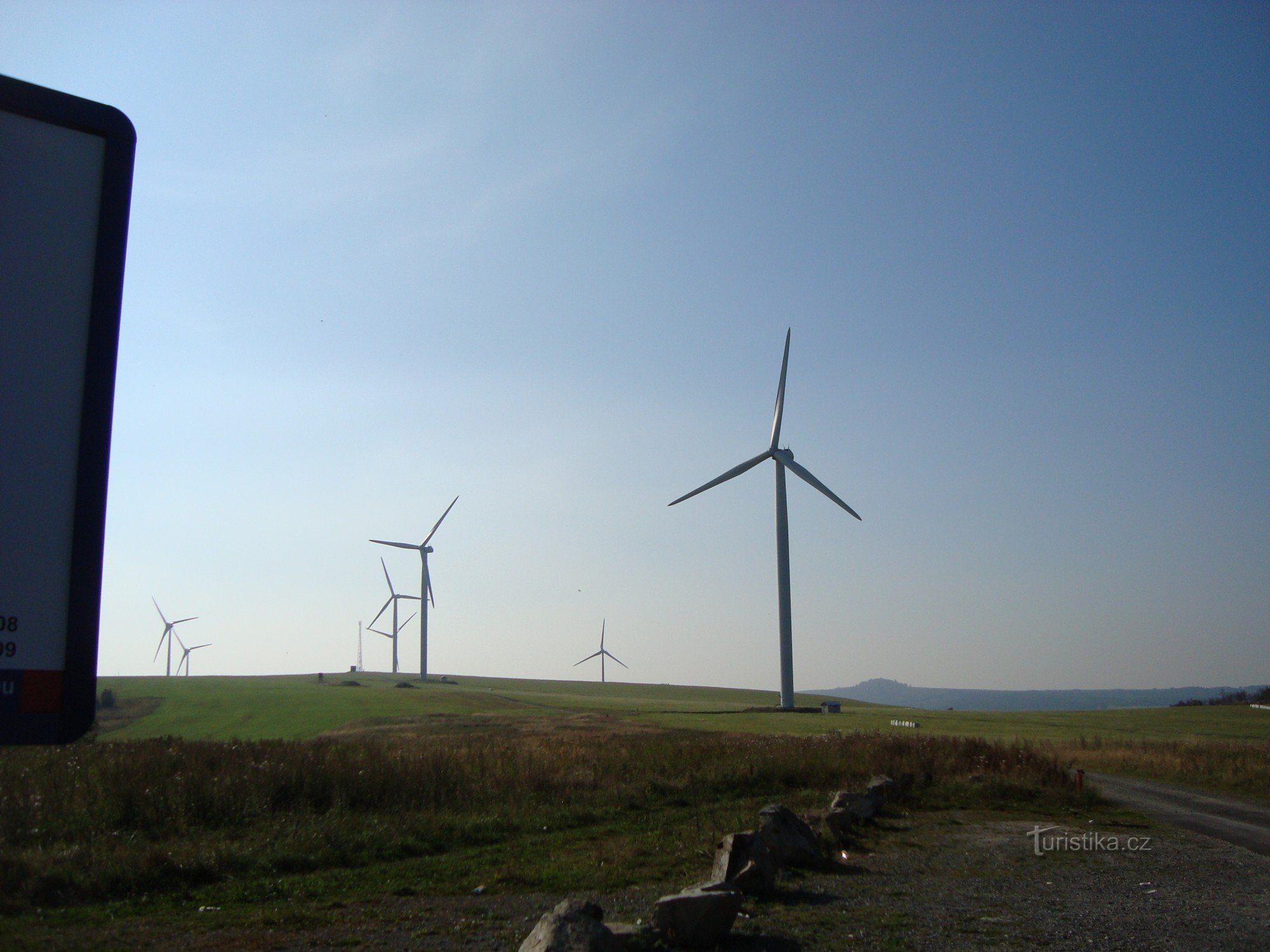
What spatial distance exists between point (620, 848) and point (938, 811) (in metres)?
8.88

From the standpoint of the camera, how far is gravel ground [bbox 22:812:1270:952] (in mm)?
9633

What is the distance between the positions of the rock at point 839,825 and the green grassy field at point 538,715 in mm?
25908

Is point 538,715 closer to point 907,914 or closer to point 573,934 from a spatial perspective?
point 907,914

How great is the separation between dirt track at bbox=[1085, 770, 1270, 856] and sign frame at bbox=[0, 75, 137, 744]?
62.6ft

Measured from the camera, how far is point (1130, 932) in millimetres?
10336

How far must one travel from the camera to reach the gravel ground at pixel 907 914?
9633 mm

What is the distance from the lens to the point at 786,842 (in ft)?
44.1

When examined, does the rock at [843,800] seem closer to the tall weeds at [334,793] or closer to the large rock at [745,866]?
the tall weeds at [334,793]

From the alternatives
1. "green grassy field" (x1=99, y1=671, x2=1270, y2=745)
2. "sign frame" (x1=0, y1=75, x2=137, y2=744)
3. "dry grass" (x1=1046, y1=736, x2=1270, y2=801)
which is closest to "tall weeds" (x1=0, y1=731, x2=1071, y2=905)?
"dry grass" (x1=1046, y1=736, x2=1270, y2=801)

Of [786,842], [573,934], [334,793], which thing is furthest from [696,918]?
[334,793]

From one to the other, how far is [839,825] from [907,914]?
501cm

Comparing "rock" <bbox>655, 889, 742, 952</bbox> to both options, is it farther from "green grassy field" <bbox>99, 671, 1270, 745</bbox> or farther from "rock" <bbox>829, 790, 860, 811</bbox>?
"green grassy field" <bbox>99, 671, 1270, 745</bbox>

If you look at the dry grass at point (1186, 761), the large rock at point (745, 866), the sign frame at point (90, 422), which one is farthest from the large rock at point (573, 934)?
the dry grass at point (1186, 761)

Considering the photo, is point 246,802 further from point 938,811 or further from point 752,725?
point 752,725
